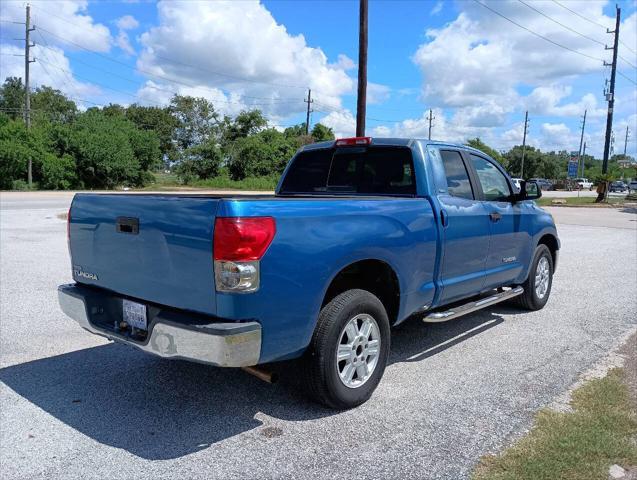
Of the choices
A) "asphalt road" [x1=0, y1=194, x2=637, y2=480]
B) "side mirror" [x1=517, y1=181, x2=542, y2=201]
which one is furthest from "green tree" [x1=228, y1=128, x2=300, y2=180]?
"asphalt road" [x1=0, y1=194, x2=637, y2=480]

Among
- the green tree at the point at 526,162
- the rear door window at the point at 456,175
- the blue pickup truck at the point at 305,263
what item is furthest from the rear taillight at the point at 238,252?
the green tree at the point at 526,162

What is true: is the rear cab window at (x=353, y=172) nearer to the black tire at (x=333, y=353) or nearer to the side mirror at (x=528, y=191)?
the black tire at (x=333, y=353)

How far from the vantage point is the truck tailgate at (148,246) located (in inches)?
122

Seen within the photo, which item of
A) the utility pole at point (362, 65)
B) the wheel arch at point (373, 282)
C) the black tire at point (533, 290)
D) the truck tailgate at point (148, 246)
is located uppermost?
the utility pole at point (362, 65)

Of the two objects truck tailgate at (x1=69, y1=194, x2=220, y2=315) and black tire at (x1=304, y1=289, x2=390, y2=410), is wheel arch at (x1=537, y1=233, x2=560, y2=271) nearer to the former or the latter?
black tire at (x1=304, y1=289, x2=390, y2=410)

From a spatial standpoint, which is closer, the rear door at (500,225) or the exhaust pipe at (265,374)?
the exhaust pipe at (265,374)

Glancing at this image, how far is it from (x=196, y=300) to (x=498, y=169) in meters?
4.11

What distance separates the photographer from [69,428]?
11.4ft

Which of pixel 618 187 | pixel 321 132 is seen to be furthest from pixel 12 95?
pixel 618 187

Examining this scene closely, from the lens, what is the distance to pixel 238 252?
2975mm

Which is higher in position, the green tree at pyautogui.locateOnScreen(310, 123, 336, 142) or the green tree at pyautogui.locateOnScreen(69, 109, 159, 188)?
the green tree at pyautogui.locateOnScreen(310, 123, 336, 142)

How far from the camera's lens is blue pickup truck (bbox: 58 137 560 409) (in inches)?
120

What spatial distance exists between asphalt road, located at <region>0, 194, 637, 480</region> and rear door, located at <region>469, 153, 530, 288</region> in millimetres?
673

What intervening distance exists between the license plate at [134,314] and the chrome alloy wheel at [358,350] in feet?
4.29
